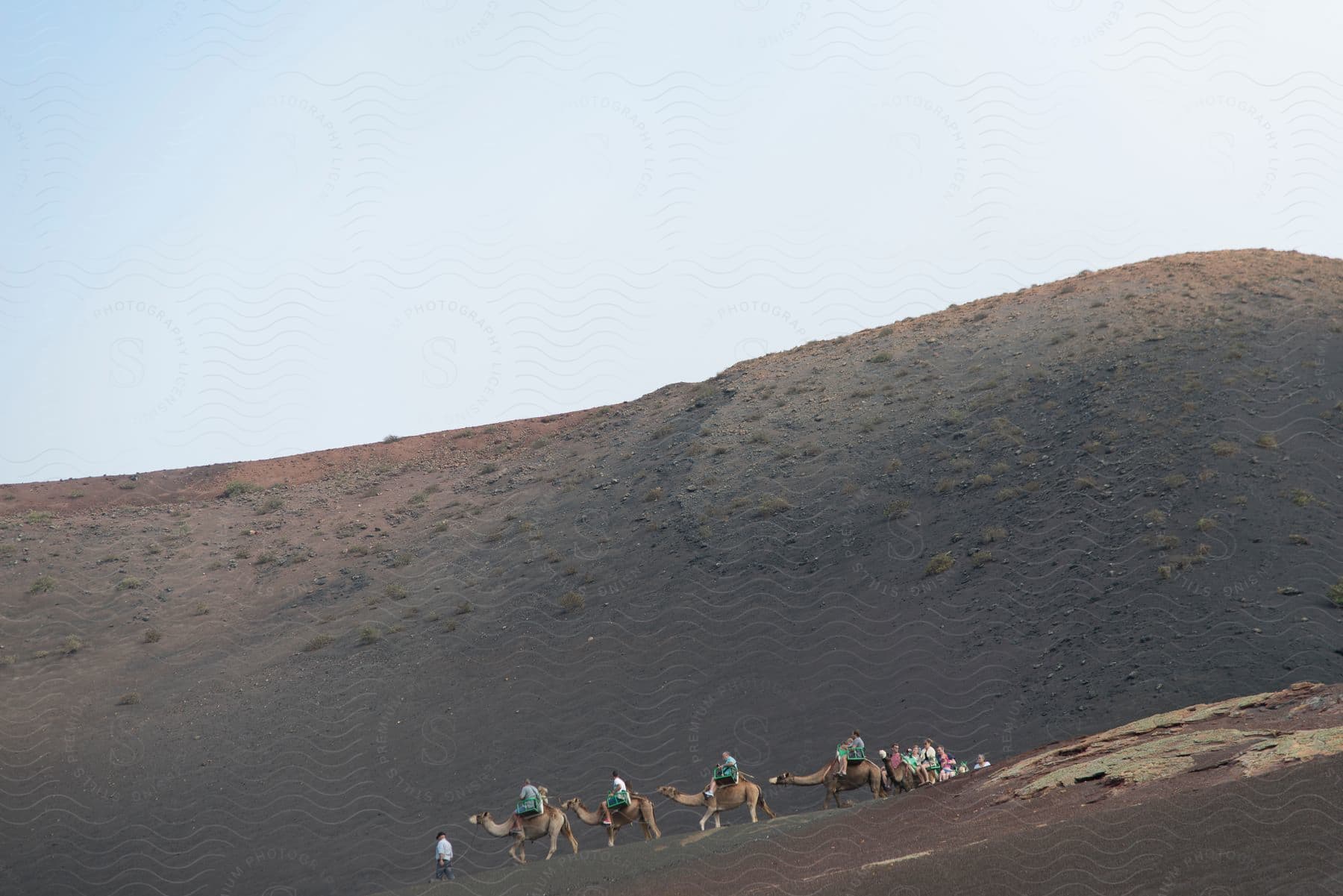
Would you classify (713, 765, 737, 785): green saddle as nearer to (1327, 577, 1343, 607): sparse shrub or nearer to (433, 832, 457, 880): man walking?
(433, 832, 457, 880): man walking

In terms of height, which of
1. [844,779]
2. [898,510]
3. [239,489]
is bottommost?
[844,779]

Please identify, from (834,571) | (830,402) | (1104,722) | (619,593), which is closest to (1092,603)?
(1104,722)

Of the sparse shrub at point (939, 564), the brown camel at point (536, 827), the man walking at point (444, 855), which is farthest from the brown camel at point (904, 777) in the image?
the sparse shrub at point (939, 564)

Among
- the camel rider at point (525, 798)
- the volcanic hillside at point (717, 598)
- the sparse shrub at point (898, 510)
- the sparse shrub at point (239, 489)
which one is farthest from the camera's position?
the sparse shrub at point (239, 489)

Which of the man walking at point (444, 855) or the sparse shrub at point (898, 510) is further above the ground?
the sparse shrub at point (898, 510)

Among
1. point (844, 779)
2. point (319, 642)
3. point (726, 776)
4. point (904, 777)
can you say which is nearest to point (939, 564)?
point (904, 777)

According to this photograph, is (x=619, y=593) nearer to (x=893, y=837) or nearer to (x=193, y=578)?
(x=193, y=578)

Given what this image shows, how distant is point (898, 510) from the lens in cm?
5088

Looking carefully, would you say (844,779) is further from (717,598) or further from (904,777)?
(717,598)

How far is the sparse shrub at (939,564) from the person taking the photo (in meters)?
46.5

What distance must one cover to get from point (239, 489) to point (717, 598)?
38526 millimetres

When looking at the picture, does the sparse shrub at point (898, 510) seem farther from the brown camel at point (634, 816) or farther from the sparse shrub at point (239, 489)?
the sparse shrub at point (239, 489)

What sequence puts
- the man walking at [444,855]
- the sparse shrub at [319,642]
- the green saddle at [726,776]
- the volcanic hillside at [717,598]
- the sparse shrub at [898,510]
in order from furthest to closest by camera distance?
the sparse shrub at [319,642], the sparse shrub at [898,510], the volcanic hillside at [717,598], the man walking at [444,855], the green saddle at [726,776]

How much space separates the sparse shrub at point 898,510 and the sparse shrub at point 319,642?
77.0 feet
